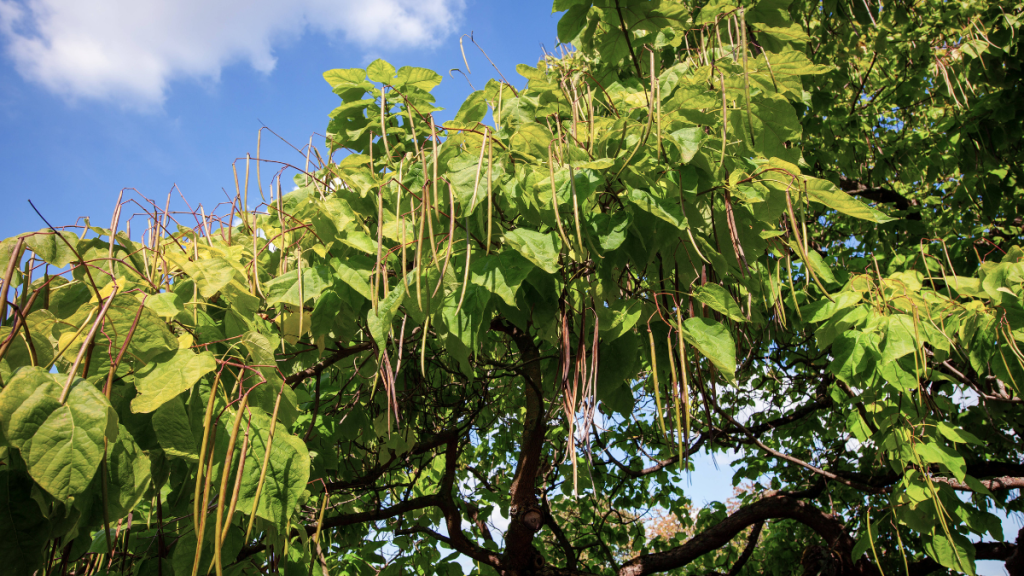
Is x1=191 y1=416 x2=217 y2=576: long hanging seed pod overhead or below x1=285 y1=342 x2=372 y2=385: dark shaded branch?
below

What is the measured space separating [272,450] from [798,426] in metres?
3.86

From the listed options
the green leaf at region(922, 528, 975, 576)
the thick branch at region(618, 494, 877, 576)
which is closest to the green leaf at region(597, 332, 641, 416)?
the green leaf at region(922, 528, 975, 576)

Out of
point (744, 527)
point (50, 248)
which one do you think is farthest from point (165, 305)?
point (744, 527)

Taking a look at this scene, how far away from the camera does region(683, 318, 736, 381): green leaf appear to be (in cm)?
103

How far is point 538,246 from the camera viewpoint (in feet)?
3.44

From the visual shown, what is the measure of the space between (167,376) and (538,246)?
2.11ft

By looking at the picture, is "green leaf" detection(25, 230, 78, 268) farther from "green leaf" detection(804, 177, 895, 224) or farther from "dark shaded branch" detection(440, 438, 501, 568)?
"dark shaded branch" detection(440, 438, 501, 568)

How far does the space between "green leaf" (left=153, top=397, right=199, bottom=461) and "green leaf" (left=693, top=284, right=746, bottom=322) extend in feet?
3.03

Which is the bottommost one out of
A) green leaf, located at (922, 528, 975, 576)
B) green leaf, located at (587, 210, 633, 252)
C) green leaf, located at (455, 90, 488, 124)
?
A: green leaf, located at (922, 528, 975, 576)

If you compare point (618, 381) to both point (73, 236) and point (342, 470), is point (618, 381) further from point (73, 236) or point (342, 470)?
point (342, 470)

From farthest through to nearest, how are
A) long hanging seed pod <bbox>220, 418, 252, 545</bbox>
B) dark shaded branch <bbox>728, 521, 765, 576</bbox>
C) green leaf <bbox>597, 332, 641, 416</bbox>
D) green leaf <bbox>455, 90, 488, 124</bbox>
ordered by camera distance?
dark shaded branch <bbox>728, 521, 765, 576</bbox>, green leaf <bbox>455, 90, 488, 124</bbox>, green leaf <bbox>597, 332, 641, 416</bbox>, long hanging seed pod <bbox>220, 418, 252, 545</bbox>

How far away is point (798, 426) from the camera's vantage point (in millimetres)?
3955

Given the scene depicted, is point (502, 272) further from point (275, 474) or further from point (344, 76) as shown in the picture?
point (344, 76)

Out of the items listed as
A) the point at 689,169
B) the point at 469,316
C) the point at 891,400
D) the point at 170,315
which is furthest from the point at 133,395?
the point at 891,400
